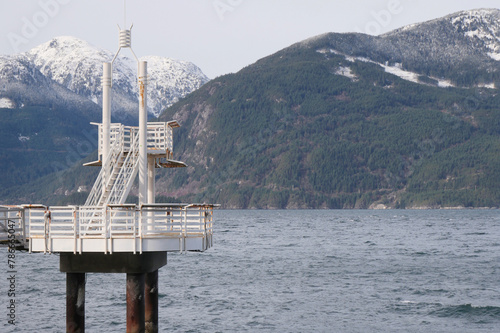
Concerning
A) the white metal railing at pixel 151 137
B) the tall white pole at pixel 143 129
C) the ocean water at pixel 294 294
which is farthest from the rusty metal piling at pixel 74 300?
the ocean water at pixel 294 294

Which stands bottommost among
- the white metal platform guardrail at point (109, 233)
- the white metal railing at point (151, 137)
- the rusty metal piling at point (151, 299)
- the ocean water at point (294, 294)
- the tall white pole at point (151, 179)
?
the ocean water at point (294, 294)

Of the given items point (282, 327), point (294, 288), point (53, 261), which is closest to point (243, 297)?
point (294, 288)

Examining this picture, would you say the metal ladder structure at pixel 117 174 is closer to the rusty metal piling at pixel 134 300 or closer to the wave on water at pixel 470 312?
the rusty metal piling at pixel 134 300

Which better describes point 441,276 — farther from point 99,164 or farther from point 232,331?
point 99,164

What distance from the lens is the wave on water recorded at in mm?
53875

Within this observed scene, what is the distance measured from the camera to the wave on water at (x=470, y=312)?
5388 cm

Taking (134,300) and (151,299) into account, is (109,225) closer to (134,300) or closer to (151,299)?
(134,300)

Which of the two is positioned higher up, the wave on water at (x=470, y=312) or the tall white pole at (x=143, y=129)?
the tall white pole at (x=143, y=129)

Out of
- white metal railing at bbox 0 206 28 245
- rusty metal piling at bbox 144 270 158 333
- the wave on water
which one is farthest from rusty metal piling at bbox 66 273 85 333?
the wave on water

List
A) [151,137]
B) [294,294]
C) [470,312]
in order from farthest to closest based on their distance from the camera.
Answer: [294,294] < [470,312] < [151,137]

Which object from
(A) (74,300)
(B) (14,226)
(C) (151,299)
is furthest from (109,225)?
(C) (151,299)

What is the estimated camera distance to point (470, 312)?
55.9m

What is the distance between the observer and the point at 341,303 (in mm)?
58438

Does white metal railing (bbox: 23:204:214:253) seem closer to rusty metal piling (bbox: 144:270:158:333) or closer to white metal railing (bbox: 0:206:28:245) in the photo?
white metal railing (bbox: 0:206:28:245)
